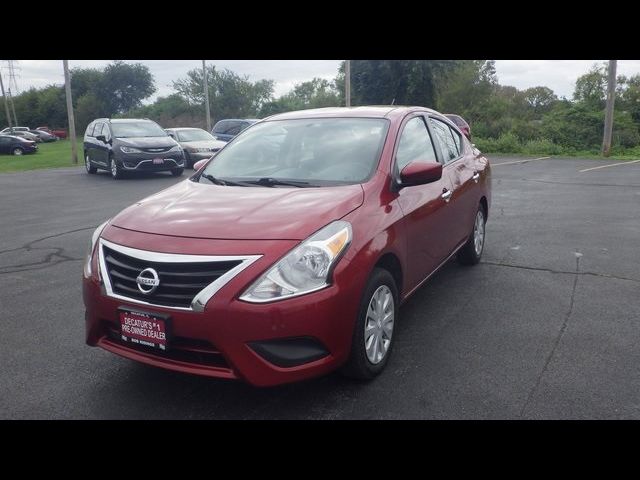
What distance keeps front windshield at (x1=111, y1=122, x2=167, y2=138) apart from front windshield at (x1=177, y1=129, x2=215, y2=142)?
2866 millimetres

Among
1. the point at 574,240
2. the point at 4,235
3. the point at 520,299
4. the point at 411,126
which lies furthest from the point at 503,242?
the point at 4,235

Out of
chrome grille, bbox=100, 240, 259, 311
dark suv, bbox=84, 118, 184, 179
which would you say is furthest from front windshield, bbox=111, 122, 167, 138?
chrome grille, bbox=100, 240, 259, 311

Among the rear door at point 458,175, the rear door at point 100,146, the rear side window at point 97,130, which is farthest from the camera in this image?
the rear side window at point 97,130

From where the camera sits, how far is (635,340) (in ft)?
13.2

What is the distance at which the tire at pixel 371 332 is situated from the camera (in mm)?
3252

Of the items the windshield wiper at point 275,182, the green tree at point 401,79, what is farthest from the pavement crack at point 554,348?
the green tree at point 401,79

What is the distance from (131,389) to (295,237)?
1.44 metres

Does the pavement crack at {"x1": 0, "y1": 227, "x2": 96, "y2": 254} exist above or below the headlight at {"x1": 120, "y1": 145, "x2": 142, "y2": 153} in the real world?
below

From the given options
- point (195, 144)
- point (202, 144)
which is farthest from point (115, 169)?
point (202, 144)

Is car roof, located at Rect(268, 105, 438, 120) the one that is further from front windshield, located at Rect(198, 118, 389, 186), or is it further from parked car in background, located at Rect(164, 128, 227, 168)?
parked car in background, located at Rect(164, 128, 227, 168)

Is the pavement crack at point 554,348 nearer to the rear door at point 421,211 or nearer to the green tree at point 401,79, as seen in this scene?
the rear door at point 421,211

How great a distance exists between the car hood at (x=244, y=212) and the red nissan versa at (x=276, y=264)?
1 centimetres

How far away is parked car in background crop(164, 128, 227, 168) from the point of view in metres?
19.2
